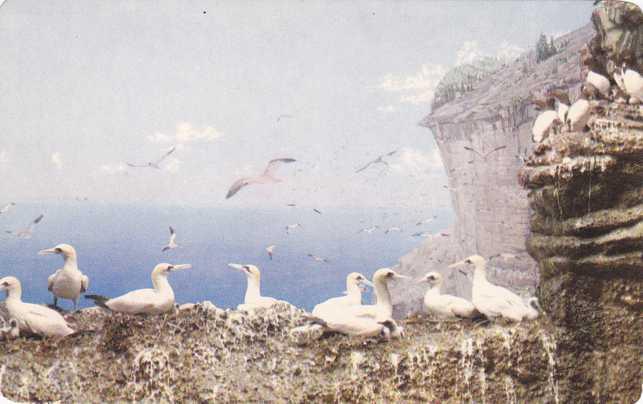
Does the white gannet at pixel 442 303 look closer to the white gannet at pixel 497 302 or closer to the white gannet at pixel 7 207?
the white gannet at pixel 497 302

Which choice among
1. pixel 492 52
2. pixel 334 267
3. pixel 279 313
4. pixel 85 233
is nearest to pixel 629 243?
pixel 492 52

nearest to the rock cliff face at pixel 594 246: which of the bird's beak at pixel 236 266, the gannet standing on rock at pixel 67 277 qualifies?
the bird's beak at pixel 236 266

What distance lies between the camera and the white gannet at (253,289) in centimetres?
566

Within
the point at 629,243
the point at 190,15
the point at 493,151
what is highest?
the point at 190,15

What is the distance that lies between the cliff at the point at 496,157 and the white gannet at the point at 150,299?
2.30 meters

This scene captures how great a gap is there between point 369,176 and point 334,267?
864mm

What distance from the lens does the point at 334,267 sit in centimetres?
579

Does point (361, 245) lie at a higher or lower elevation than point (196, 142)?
lower

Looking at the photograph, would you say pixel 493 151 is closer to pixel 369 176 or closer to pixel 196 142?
pixel 369 176

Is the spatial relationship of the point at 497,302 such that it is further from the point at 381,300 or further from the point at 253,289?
the point at 253,289

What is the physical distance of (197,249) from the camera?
18.9 ft

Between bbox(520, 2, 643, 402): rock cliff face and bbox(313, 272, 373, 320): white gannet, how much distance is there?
1594 mm

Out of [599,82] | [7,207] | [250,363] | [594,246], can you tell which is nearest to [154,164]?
[7,207]

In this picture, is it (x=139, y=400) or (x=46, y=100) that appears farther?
(x=46, y=100)
